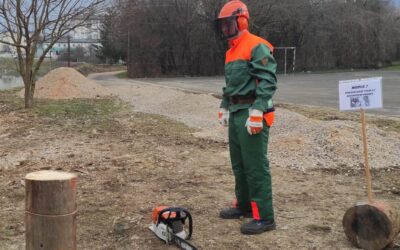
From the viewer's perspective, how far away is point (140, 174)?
7.27 m

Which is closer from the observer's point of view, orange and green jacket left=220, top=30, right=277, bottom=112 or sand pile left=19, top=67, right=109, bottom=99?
orange and green jacket left=220, top=30, right=277, bottom=112

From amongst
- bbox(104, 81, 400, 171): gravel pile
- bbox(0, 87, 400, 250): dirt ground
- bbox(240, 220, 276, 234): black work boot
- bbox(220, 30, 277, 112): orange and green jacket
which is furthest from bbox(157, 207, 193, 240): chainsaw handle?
bbox(104, 81, 400, 171): gravel pile

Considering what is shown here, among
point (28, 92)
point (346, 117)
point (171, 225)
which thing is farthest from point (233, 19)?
point (28, 92)

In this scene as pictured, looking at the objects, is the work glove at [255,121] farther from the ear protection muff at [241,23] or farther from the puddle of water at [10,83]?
the puddle of water at [10,83]

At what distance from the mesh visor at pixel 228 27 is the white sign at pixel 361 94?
1.07m

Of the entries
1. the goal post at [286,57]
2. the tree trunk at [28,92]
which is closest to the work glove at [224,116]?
the tree trunk at [28,92]

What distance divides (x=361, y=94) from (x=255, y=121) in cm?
94

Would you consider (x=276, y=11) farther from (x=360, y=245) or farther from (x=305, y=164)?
(x=360, y=245)

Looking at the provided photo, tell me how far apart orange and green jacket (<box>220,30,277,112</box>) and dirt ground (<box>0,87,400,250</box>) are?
4.08ft

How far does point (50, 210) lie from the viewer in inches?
126

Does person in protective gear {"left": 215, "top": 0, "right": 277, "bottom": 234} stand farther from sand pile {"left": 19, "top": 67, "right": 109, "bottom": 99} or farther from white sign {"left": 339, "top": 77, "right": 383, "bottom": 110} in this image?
sand pile {"left": 19, "top": 67, "right": 109, "bottom": 99}

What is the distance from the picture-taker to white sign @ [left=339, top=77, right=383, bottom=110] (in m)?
4.54

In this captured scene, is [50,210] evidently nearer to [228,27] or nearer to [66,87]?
[228,27]

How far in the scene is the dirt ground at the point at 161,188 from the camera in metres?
4.86
